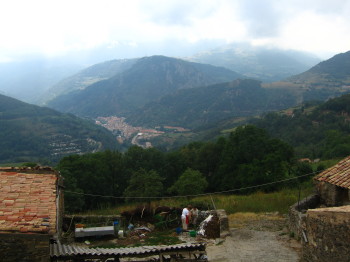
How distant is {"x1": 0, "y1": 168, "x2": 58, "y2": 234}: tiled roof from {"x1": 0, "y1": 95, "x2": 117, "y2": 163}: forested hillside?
363 feet

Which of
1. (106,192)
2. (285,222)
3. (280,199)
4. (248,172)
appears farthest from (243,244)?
(106,192)

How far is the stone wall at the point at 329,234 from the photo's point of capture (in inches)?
274

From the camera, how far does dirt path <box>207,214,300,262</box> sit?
12000 mm

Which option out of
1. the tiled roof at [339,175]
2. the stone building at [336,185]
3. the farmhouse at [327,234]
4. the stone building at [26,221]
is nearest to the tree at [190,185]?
the stone building at [336,185]

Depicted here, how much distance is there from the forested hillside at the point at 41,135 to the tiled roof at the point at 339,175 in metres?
113

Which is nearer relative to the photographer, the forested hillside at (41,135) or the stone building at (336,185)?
the stone building at (336,185)

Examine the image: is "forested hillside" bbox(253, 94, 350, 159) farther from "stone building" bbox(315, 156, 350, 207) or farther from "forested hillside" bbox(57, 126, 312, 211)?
"stone building" bbox(315, 156, 350, 207)

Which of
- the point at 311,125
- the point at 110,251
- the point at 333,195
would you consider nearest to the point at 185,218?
the point at 333,195

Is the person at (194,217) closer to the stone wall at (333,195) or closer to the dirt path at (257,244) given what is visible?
the dirt path at (257,244)

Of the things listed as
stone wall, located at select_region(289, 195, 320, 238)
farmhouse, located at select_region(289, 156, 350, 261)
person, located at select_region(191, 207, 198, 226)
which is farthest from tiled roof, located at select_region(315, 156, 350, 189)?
person, located at select_region(191, 207, 198, 226)

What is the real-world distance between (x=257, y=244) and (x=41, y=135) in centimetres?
14701

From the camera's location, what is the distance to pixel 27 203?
28.6 ft

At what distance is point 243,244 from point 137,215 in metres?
6.44

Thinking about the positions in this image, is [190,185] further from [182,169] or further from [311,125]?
[311,125]
